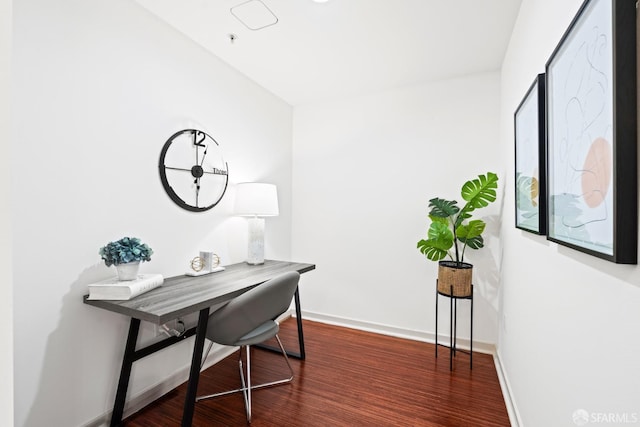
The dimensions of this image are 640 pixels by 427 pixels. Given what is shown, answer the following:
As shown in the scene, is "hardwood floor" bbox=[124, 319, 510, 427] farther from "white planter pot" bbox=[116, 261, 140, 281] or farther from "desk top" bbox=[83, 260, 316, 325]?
"white planter pot" bbox=[116, 261, 140, 281]

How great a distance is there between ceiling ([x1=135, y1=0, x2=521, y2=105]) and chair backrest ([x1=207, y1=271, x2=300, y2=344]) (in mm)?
1708

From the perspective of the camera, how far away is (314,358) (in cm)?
246

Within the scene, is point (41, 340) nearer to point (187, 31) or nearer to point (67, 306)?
point (67, 306)

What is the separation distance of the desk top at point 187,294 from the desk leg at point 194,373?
4.7 inches

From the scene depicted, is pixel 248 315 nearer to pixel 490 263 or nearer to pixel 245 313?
pixel 245 313

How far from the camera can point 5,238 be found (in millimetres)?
520

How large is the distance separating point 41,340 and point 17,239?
501 millimetres

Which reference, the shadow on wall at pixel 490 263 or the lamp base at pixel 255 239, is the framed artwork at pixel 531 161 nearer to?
the shadow on wall at pixel 490 263

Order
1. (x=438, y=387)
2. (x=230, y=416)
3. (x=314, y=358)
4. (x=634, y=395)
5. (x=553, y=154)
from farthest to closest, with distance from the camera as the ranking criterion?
(x=314, y=358)
(x=438, y=387)
(x=230, y=416)
(x=553, y=154)
(x=634, y=395)

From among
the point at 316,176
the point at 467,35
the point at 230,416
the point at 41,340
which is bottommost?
the point at 230,416

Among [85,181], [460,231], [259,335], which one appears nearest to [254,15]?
[85,181]

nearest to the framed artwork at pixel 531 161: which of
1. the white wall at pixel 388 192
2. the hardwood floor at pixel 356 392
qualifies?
the white wall at pixel 388 192

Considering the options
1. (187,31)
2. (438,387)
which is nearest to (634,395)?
(438,387)

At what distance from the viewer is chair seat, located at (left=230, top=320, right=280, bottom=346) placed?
1.72m
